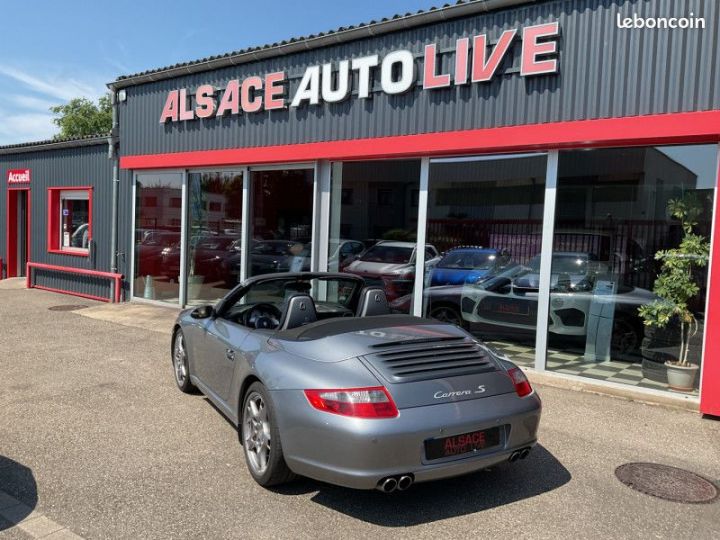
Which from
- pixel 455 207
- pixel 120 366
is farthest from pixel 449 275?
pixel 120 366

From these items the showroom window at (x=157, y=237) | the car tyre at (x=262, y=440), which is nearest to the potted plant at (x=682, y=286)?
the car tyre at (x=262, y=440)

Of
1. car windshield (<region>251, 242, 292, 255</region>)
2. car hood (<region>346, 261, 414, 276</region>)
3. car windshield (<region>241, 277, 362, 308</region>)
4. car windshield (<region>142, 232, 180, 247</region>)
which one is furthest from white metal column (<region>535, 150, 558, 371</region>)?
car windshield (<region>142, 232, 180, 247</region>)

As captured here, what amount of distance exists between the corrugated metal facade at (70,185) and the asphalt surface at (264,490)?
687 centimetres

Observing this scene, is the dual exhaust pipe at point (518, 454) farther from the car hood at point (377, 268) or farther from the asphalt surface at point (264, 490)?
the car hood at point (377, 268)

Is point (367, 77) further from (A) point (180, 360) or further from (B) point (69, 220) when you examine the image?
(B) point (69, 220)

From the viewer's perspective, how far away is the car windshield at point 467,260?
7.69 metres

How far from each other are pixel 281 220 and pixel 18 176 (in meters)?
9.24

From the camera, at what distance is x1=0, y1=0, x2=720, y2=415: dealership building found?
19.8ft

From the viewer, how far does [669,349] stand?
6270mm

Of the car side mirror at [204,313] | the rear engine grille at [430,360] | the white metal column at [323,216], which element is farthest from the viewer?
the white metal column at [323,216]

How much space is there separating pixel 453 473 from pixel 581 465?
1523mm

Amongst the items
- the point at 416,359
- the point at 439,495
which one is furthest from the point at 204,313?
the point at 439,495

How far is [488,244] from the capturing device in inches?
299

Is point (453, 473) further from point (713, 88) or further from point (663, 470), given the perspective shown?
point (713, 88)
